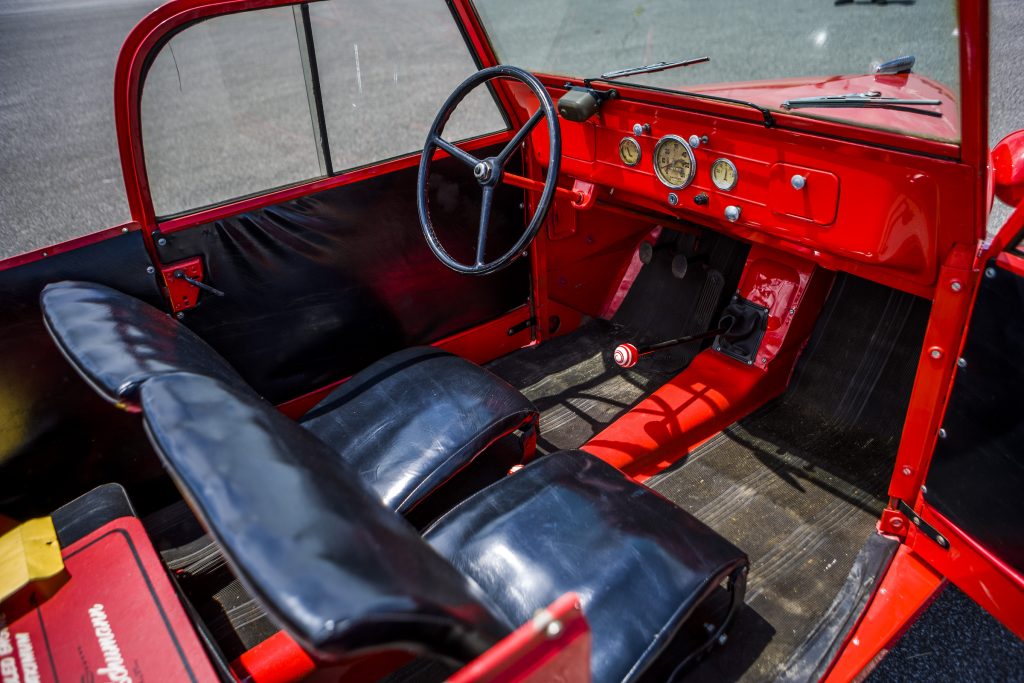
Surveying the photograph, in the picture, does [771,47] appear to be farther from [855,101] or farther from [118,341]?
[118,341]

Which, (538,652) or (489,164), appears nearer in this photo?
(538,652)

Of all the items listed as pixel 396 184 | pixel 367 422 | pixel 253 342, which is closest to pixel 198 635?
pixel 367 422

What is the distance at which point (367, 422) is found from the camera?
7.00ft

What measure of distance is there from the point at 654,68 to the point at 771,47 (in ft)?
1.14

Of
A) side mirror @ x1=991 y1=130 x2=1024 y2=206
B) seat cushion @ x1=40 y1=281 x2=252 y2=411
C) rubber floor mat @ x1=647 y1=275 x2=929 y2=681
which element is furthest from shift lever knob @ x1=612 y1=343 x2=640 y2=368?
seat cushion @ x1=40 y1=281 x2=252 y2=411

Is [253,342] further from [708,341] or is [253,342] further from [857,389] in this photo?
[857,389]

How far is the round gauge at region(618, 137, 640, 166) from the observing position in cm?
233

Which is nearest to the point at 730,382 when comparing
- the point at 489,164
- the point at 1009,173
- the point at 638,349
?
the point at 638,349

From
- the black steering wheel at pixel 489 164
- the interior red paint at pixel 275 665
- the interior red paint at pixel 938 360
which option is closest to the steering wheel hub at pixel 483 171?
the black steering wheel at pixel 489 164

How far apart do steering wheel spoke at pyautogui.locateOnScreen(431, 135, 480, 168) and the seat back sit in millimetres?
1222

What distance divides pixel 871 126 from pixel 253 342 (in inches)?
73.2

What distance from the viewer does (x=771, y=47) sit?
215 centimetres

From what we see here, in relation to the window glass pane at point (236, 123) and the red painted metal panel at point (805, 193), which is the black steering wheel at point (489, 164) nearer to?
the red painted metal panel at point (805, 193)

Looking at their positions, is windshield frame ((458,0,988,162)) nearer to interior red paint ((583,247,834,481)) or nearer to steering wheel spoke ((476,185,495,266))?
steering wheel spoke ((476,185,495,266))
